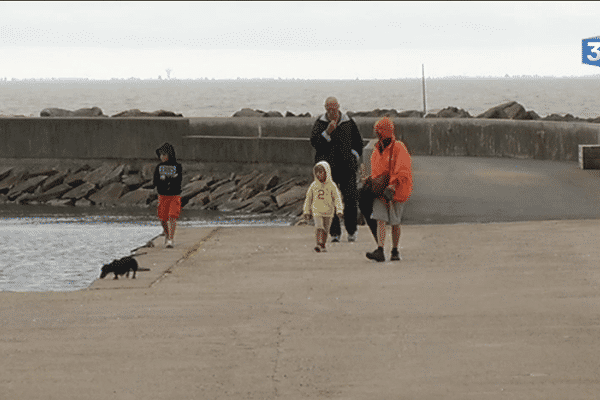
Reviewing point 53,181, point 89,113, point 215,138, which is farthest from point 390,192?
point 89,113

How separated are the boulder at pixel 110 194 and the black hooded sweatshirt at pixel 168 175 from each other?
47.1ft

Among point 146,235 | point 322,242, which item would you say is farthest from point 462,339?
point 146,235

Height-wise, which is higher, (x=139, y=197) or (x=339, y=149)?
(x=339, y=149)

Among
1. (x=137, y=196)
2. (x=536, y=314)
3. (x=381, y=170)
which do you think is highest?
(x=381, y=170)

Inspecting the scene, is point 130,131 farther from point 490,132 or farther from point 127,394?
point 127,394

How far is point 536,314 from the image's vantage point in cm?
645

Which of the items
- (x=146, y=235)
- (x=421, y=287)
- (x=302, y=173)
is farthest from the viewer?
(x=302, y=173)

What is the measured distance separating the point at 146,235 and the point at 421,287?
1105 centimetres

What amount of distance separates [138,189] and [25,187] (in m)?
3.36

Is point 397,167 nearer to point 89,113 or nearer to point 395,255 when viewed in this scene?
point 395,255

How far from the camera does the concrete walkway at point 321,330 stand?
16.4 ft

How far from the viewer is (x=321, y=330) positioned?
6.12 meters

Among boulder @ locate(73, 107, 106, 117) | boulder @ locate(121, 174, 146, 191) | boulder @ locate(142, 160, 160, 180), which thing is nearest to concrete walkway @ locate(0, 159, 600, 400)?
boulder @ locate(121, 174, 146, 191)

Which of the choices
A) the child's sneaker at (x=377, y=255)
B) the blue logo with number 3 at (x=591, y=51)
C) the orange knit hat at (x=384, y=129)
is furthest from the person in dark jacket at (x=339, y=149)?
the blue logo with number 3 at (x=591, y=51)
